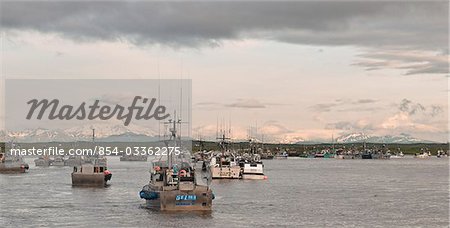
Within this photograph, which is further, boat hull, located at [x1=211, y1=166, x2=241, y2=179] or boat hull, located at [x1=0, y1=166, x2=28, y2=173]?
boat hull, located at [x1=0, y1=166, x2=28, y2=173]

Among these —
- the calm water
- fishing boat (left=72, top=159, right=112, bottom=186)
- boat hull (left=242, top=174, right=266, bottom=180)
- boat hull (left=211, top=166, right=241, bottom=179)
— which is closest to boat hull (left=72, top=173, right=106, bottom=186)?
fishing boat (left=72, top=159, right=112, bottom=186)

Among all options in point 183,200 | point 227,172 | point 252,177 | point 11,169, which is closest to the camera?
point 183,200

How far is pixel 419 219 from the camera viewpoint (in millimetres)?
65750

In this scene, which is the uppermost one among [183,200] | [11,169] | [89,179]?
[11,169]

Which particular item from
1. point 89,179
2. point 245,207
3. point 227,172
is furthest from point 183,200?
point 227,172

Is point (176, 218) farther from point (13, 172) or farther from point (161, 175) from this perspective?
point (13, 172)

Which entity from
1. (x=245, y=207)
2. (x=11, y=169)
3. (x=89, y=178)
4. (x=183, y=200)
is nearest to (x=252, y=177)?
(x=89, y=178)

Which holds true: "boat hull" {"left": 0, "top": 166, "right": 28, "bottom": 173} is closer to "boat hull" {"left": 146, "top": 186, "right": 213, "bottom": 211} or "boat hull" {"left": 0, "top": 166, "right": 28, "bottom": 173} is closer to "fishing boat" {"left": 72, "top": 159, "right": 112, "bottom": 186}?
"fishing boat" {"left": 72, "top": 159, "right": 112, "bottom": 186}

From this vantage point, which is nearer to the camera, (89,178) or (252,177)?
(89,178)

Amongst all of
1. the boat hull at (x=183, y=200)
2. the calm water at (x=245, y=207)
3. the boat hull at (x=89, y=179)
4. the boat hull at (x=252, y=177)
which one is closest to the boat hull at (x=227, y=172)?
the boat hull at (x=252, y=177)

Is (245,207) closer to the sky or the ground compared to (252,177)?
closer to the ground

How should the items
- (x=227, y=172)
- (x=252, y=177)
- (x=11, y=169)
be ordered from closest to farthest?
(x=227, y=172), (x=252, y=177), (x=11, y=169)

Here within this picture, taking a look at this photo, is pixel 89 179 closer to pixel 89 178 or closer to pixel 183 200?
pixel 89 178

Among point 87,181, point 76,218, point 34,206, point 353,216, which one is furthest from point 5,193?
point 353,216
